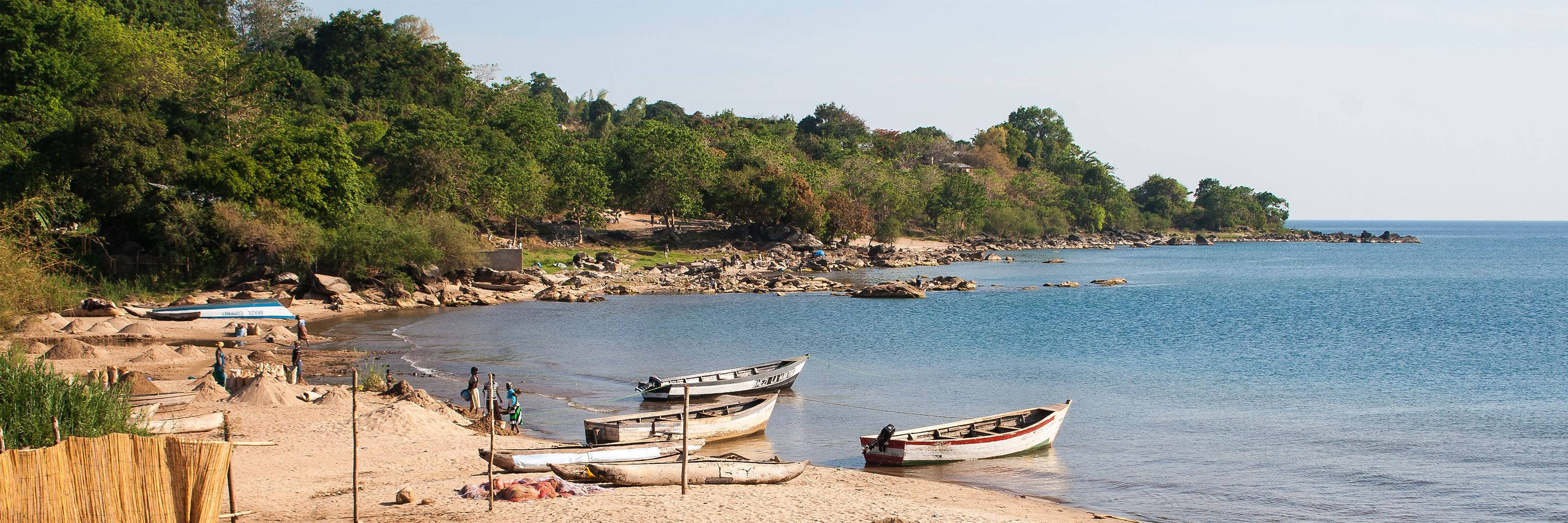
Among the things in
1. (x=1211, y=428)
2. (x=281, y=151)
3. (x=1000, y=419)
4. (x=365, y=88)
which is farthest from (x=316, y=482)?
(x=365, y=88)

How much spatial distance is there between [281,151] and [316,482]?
121ft

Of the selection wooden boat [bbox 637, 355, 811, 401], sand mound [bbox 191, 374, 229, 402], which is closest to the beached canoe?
sand mound [bbox 191, 374, 229, 402]

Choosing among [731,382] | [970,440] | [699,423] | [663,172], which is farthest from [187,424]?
[663,172]

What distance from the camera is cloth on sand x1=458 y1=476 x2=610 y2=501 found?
14156mm

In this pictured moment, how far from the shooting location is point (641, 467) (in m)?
15.4

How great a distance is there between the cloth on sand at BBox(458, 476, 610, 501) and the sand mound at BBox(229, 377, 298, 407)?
351 inches

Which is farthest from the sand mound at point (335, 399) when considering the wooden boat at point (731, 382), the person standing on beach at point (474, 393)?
the wooden boat at point (731, 382)

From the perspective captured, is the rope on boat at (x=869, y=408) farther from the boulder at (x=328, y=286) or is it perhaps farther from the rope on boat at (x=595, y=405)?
the boulder at (x=328, y=286)

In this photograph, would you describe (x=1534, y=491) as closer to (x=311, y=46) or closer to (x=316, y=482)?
(x=316, y=482)

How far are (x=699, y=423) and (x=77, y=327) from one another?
945 inches

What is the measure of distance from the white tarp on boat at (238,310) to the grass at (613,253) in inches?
823

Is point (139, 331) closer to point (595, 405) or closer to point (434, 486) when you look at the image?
point (595, 405)

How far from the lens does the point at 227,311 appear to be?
39.1 metres

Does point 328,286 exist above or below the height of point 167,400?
above
